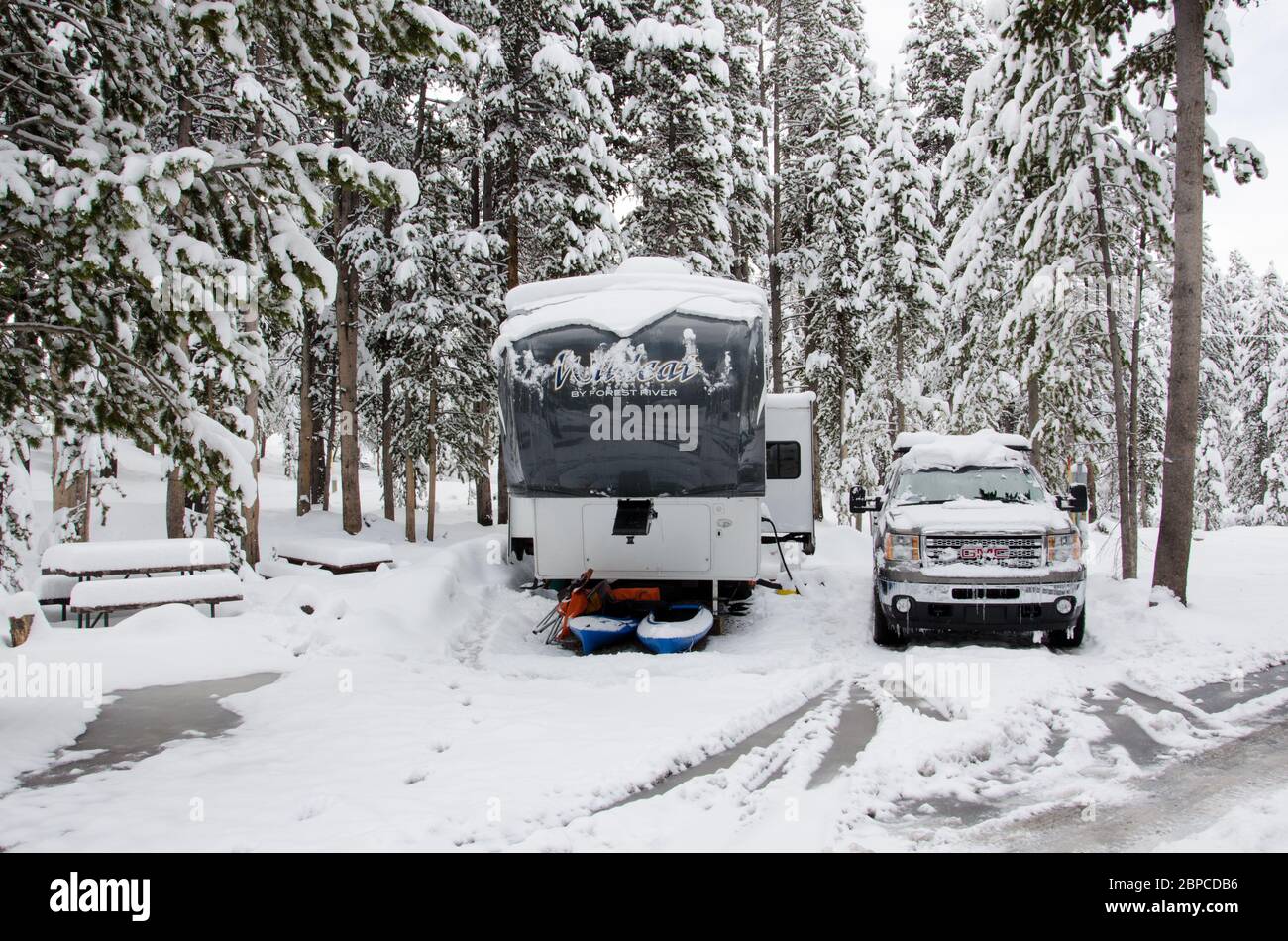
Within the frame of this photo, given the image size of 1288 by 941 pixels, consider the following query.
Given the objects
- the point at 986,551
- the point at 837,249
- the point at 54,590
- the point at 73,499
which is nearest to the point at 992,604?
the point at 986,551

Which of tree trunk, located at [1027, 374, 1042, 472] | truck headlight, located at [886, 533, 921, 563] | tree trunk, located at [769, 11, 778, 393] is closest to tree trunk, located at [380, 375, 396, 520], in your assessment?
tree trunk, located at [769, 11, 778, 393]

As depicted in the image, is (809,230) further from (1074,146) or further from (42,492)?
(42,492)

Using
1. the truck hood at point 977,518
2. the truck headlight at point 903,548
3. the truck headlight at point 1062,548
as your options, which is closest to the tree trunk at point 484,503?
the truck hood at point 977,518

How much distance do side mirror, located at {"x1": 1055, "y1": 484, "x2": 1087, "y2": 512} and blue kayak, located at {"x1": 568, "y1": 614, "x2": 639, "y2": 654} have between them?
5.25 meters

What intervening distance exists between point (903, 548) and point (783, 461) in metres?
4.28

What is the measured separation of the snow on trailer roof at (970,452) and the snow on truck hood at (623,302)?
9.08ft

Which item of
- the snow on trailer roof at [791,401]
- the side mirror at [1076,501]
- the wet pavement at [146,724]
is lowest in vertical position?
the wet pavement at [146,724]

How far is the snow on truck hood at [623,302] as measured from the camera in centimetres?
967

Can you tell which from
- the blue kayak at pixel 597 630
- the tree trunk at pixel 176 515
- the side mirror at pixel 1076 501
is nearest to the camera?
the blue kayak at pixel 597 630

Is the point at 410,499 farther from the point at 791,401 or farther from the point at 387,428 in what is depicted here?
the point at 791,401

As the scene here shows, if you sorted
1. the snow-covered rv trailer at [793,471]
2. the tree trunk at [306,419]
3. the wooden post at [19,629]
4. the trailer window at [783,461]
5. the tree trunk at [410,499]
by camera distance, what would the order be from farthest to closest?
the tree trunk at [306,419] → the tree trunk at [410,499] → the snow-covered rv trailer at [793,471] → the trailer window at [783,461] → the wooden post at [19,629]

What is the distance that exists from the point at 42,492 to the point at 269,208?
29.9 m

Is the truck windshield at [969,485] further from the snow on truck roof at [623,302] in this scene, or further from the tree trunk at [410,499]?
the tree trunk at [410,499]
